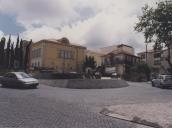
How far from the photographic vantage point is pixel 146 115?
1325 centimetres

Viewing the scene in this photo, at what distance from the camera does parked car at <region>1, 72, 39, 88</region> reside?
27266 millimetres

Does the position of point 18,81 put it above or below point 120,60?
below

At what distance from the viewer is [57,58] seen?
67.5m

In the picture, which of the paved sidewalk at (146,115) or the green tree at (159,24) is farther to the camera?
the green tree at (159,24)

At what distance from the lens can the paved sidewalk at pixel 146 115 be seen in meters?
11.7

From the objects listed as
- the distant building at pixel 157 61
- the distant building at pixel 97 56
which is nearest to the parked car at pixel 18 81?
the distant building at pixel 157 61

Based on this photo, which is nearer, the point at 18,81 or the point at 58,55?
the point at 18,81

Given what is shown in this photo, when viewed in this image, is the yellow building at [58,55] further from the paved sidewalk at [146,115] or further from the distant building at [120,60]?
the paved sidewalk at [146,115]

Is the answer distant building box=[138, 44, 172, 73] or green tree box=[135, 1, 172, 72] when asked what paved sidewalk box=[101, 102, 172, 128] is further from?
distant building box=[138, 44, 172, 73]

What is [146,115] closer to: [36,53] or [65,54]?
[65,54]

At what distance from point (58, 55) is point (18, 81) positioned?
4032cm

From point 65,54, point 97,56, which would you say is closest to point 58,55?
point 65,54

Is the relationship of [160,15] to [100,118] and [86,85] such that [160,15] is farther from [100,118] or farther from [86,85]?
[100,118]

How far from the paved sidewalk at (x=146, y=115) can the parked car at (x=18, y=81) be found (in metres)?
13.6
